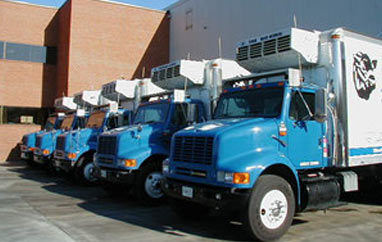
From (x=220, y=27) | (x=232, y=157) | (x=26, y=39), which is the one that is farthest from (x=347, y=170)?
(x=26, y=39)

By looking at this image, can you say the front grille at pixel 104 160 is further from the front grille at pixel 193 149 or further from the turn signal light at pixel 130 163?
the front grille at pixel 193 149

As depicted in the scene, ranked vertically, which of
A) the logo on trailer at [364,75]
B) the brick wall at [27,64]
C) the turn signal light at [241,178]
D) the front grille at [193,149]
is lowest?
the turn signal light at [241,178]

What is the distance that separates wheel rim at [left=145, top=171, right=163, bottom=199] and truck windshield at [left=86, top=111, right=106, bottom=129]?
415 cm

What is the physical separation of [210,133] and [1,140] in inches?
775

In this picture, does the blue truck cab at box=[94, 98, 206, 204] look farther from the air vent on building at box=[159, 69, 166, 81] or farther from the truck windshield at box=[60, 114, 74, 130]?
the truck windshield at box=[60, 114, 74, 130]

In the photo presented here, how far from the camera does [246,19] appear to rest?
1925 cm

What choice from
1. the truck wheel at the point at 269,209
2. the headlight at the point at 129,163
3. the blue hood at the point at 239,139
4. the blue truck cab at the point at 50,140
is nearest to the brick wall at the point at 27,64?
the blue truck cab at the point at 50,140

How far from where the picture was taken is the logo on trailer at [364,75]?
7555 mm

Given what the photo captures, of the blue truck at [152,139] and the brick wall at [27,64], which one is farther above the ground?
the brick wall at [27,64]

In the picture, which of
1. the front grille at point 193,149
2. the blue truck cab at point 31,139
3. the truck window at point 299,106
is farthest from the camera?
the blue truck cab at point 31,139

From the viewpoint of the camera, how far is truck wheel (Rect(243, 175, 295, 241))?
18.8 ft

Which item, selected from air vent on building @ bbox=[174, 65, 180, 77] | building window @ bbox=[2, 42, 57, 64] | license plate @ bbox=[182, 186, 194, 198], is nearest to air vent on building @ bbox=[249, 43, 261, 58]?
air vent on building @ bbox=[174, 65, 180, 77]

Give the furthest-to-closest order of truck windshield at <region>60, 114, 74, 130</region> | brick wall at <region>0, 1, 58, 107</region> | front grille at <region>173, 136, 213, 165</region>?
brick wall at <region>0, 1, 58, 107</region> → truck windshield at <region>60, 114, 74, 130</region> → front grille at <region>173, 136, 213, 165</region>

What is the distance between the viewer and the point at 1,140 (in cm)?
2245
